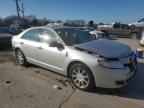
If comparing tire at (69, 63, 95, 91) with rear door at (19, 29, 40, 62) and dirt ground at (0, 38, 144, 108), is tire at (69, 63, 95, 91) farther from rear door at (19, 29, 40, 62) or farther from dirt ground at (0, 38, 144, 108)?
rear door at (19, 29, 40, 62)

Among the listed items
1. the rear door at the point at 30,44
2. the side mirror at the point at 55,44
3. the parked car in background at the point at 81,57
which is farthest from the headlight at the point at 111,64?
the rear door at the point at 30,44

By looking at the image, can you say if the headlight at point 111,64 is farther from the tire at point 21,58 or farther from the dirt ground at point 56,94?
the tire at point 21,58

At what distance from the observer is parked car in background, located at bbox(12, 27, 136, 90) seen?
4613 mm

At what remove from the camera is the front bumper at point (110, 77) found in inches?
179

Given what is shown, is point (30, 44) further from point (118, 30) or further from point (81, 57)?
point (118, 30)

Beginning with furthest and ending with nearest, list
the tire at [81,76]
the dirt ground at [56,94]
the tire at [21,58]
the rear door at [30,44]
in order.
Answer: the tire at [21,58], the rear door at [30,44], the tire at [81,76], the dirt ground at [56,94]

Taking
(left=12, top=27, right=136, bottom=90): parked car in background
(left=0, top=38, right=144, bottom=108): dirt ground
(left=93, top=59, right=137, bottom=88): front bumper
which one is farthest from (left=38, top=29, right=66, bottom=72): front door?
(left=93, top=59, right=137, bottom=88): front bumper

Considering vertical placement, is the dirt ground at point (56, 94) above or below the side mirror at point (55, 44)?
below

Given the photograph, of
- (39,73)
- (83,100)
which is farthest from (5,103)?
(39,73)

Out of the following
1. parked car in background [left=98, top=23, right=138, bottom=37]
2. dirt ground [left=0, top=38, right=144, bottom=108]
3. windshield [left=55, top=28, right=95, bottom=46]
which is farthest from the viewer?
parked car in background [left=98, top=23, right=138, bottom=37]

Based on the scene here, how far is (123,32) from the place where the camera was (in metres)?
24.5

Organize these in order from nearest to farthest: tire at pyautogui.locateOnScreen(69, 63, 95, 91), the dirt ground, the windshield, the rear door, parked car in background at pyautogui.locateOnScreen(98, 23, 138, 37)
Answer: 1. the dirt ground
2. tire at pyautogui.locateOnScreen(69, 63, 95, 91)
3. the windshield
4. the rear door
5. parked car in background at pyautogui.locateOnScreen(98, 23, 138, 37)

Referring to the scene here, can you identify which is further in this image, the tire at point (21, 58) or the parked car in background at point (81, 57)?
the tire at point (21, 58)

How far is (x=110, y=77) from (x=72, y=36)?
195 cm
